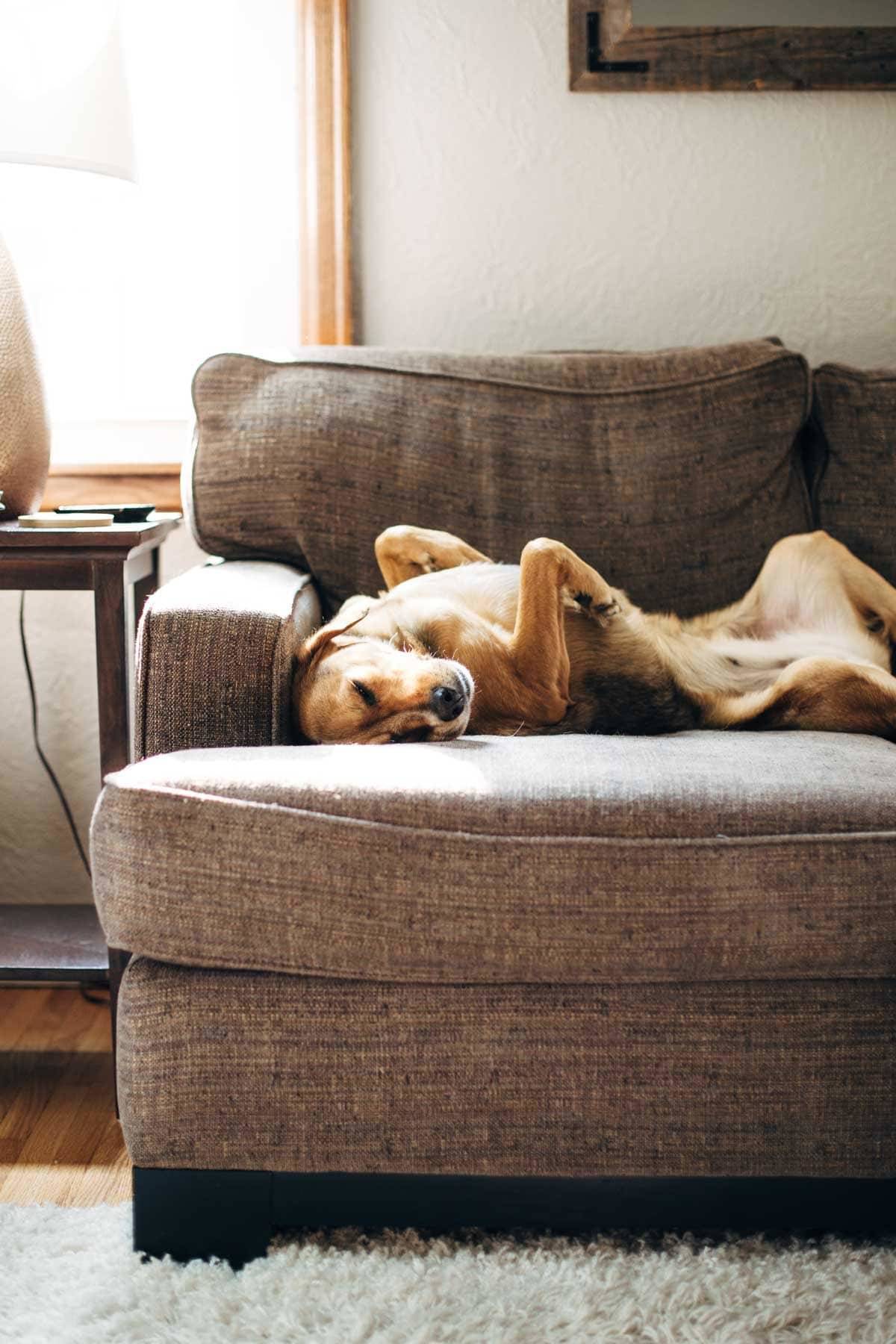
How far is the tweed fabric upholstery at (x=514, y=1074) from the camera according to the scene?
128 centimetres

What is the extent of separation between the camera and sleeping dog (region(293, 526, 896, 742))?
5.01ft

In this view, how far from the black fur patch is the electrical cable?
4.07ft

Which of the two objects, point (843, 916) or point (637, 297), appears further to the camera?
point (637, 297)

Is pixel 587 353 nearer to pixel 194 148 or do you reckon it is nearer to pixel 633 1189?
pixel 194 148

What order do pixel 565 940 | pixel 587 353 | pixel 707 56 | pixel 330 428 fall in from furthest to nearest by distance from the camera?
pixel 707 56
pixel 587 353
pixel 330 428
pixel 565 940

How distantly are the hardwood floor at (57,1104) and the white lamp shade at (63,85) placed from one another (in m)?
1.39

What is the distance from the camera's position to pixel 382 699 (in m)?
1.52

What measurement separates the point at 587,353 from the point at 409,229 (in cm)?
55

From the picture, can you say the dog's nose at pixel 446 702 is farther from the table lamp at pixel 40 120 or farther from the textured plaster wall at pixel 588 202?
the textured plaster wall at pixel 588 202

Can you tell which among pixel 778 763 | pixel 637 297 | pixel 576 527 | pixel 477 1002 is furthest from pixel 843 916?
pixel 637 297

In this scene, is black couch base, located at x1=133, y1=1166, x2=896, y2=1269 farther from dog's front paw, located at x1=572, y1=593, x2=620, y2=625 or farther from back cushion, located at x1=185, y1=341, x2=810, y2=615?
back cushion, located at x1=185, y1=341, x2=810, y2=615

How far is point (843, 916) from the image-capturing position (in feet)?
4.05

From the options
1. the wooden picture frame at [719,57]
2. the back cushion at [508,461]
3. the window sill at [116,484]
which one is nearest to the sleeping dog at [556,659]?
the back cushion at [508,461]

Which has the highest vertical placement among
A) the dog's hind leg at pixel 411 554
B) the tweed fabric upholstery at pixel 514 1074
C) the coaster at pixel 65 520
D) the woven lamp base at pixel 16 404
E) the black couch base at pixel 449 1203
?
the woven lamp base at pixel 16 404
